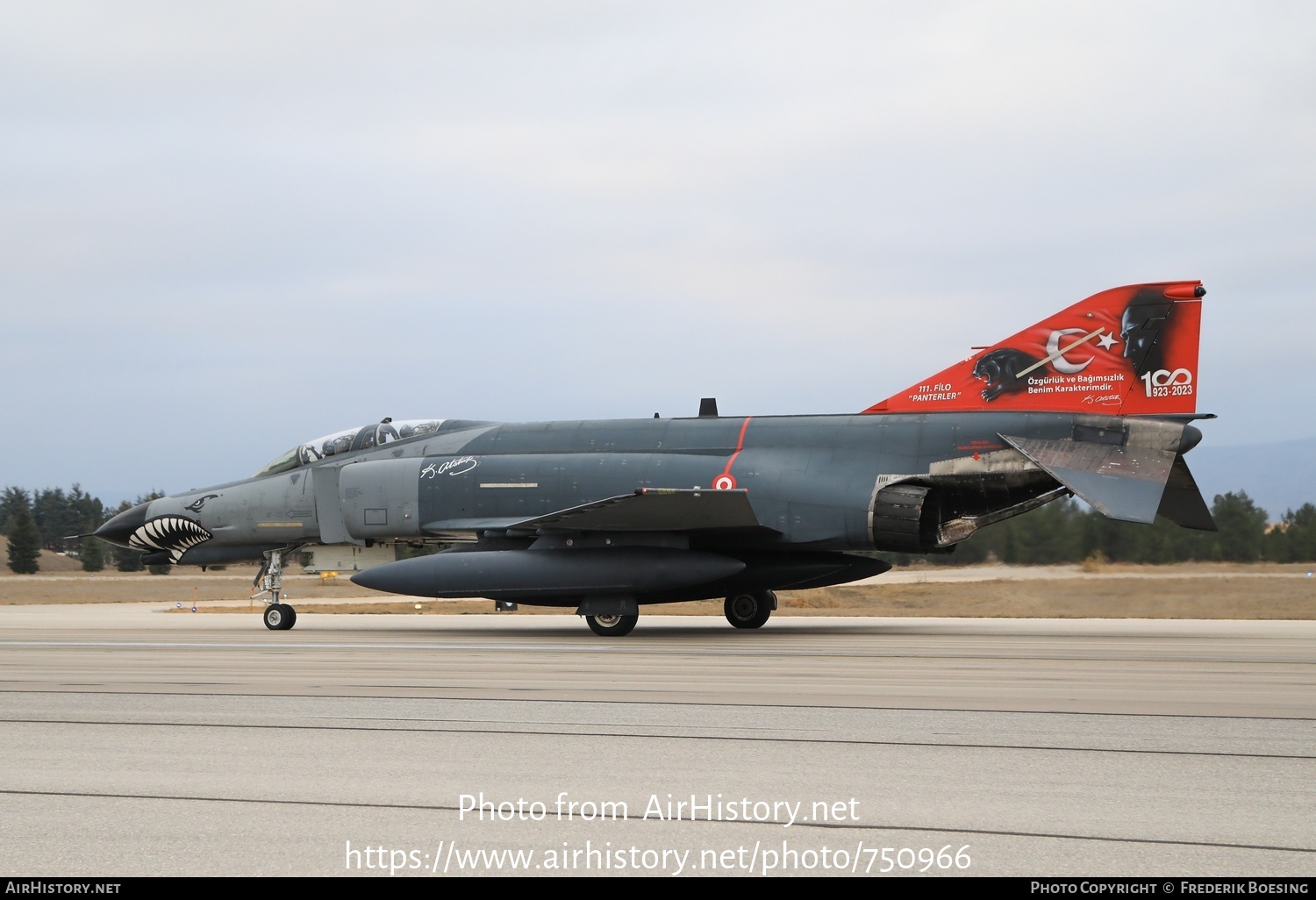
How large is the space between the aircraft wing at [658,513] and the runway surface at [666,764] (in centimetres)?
347

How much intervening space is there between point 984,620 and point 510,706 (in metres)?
13.6

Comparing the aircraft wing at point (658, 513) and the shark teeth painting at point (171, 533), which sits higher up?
the aircraft wing at point (658, 513)

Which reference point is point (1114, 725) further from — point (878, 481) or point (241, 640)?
point (241, 640)

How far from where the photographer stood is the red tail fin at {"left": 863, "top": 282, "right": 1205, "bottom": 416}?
632 inches

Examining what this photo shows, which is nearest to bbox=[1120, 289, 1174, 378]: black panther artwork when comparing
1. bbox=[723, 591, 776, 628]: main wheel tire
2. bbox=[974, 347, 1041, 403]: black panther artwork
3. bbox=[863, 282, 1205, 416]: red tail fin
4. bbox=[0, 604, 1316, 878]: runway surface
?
bbox=[863, 282, 1205, 416]: red tail fin

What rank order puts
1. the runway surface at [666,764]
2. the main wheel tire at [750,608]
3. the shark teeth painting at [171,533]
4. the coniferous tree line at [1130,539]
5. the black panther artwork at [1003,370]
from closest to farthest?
the runway surface at [666,764] → the black panther artwork at [1003,370] → the main wheel tire at [750,608] → the shark teeth painting at [171,533] → the coniferous tree line at [1130,539]

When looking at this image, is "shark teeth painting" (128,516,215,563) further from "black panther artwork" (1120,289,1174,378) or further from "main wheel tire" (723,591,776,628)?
"black panther artwork" (1120,289,1174,378)

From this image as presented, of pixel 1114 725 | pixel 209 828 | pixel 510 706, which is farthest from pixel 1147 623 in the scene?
pixel 209 828

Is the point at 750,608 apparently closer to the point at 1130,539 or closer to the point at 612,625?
the point at 612,625

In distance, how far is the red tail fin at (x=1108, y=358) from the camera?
16.0 m
